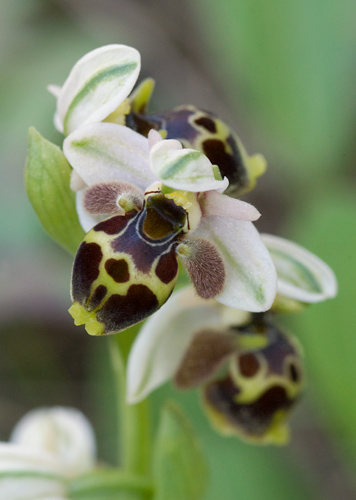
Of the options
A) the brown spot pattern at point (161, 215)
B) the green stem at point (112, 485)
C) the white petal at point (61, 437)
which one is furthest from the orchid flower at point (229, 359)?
the white petal at point (61, 437)

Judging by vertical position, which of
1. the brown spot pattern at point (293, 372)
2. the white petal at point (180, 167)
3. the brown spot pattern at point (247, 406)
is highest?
the white petal at point (180, 167)

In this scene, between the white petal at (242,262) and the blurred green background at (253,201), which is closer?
the white petal at (242,262)

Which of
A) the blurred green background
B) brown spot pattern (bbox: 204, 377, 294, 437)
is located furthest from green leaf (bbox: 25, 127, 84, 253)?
the blurred green background

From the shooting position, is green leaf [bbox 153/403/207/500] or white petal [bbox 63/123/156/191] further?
green leaf [bbox 153/403/207/500]

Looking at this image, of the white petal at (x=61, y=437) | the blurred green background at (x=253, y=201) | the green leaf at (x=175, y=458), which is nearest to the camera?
the green leaf at (x=175, y=458)

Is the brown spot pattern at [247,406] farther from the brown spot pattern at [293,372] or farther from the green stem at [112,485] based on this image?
the green stem at [112,485]

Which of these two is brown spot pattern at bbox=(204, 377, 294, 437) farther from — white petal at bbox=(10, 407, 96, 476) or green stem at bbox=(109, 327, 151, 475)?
white petal at bbox=(10, 407, 96, 476)

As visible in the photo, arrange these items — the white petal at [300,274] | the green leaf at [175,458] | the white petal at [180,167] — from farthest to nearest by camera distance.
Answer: the green leaf at [175,458]
the white petal at [300,274]
the white petal at [180,167]

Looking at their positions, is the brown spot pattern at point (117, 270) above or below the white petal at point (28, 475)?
above
